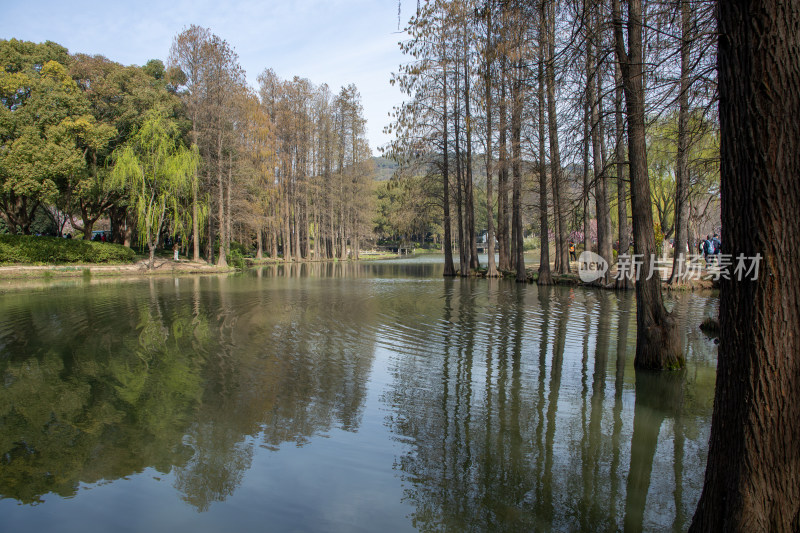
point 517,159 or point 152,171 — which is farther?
point 152,171

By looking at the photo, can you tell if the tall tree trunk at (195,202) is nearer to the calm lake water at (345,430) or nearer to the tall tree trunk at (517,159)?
the tall tree trunk at (517,159)

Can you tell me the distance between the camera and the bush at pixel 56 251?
1043 inches

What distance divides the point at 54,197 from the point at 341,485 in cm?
3166

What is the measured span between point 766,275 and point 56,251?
109 feet

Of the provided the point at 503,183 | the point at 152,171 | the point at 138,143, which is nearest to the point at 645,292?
the point at 503,183

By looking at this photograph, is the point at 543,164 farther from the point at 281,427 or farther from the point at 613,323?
the point at 281,427

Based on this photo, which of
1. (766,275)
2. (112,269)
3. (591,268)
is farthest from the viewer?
(112,269)

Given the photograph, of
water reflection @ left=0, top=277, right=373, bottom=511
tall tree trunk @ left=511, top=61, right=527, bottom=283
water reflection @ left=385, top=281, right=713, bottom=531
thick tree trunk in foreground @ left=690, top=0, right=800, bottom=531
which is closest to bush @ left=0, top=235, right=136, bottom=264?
water reflection @ left=0, top=277, right=373, bottom=511

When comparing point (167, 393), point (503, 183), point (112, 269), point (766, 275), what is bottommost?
point (167, 393)

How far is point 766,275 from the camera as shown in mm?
2758

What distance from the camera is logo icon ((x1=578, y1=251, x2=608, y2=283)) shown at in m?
20.6

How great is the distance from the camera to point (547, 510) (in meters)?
3.65

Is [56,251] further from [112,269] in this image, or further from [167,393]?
[167,393]

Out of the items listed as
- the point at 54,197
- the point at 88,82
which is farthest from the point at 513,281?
the point at 88,82
